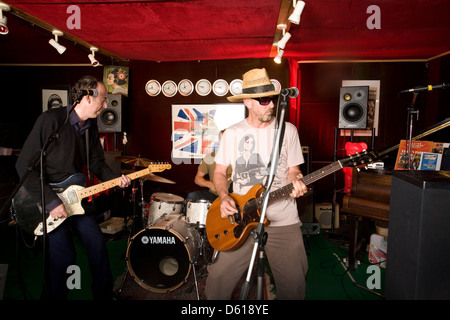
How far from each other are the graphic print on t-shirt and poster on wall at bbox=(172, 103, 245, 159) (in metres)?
3.40

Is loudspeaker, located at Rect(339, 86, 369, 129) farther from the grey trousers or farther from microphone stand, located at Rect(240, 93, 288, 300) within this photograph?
microphone stand, located at Rect(240, 93, 288, 300)

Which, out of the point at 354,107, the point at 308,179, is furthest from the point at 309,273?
the point at 354,107

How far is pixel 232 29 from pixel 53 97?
14.7 ft

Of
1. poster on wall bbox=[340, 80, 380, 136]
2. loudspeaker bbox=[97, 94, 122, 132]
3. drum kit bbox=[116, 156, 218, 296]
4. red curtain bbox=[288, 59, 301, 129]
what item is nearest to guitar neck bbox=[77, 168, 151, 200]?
drum kit bbox=[116, 156, 218, 296]

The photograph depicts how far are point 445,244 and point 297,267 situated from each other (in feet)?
2.85

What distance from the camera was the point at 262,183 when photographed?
2115mm

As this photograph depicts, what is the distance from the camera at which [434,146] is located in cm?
377

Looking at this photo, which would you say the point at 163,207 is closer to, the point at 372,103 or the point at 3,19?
the point at 3,19

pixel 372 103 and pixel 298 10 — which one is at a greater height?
pixel 298 10

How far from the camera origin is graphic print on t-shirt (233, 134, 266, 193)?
2135 mm

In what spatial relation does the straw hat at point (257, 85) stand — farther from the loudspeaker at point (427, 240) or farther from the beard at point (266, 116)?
the loudspeaker at point (427, 240)

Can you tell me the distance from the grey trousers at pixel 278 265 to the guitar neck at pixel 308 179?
23 centimetres

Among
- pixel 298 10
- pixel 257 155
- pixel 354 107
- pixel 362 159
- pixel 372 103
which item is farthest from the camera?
pixel 372 103
